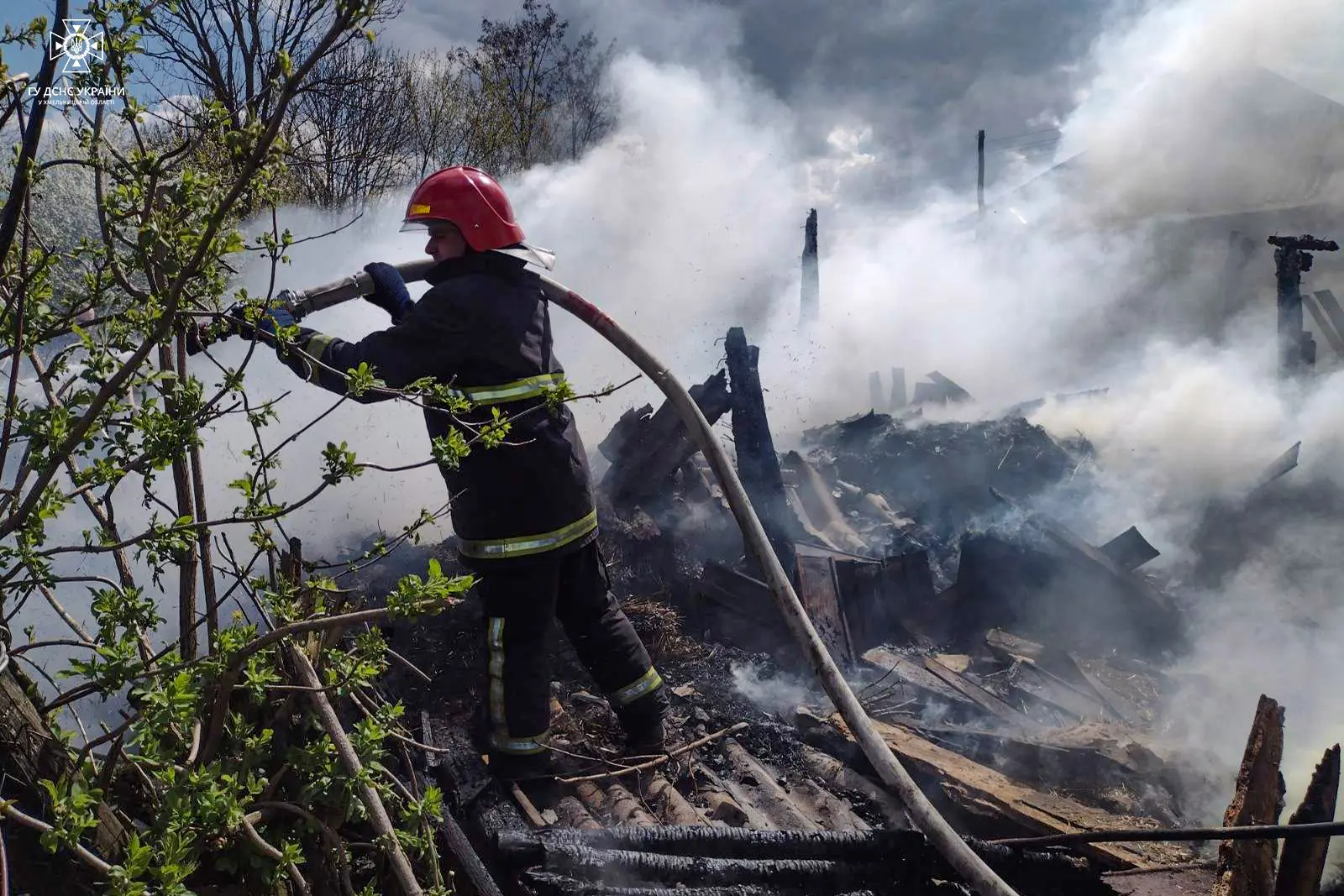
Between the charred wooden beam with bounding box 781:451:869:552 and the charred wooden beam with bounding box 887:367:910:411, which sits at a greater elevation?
the charred wooden beam with bounding box 887:367:910:411

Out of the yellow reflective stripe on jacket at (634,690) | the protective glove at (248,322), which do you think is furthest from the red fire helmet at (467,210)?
the yellow reflective stripe on jacket at (634,690)

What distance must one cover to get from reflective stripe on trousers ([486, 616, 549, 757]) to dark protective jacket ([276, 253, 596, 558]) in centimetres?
31

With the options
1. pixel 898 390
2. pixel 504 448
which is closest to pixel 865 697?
pixel 504 448

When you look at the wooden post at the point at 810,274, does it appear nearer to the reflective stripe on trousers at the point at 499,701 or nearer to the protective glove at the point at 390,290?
the protective glove at the point at 390,290

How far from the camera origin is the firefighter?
3012mm

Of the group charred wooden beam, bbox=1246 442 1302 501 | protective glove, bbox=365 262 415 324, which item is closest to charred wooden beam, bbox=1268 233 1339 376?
charred wooden beam, bbox=1246 442 1302 501

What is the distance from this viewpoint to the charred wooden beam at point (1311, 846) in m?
2.51

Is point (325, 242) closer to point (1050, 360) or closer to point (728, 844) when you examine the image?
point (728, 844)

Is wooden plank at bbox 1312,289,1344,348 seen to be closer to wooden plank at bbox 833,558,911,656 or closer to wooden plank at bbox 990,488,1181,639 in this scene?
wooden plank at bbox 990,488,1181,639

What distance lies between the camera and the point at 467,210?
10.5ft

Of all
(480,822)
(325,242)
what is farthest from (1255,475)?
(325,242)

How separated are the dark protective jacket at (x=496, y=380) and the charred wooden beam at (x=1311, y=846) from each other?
98.5 inches

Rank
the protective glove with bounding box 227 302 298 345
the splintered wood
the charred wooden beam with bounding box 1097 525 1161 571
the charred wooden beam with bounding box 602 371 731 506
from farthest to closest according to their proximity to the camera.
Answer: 1. the charred wooden beam with bounding box 1097 525 1161 571
2. the charred wooden beam with bounding box 602 371 731 506
3. the splintered wood
4. the protective glove with bounding box 227 302 298 345

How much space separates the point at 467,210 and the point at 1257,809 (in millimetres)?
3375
